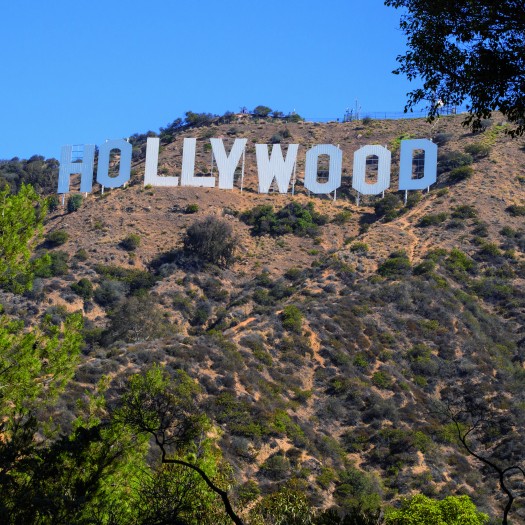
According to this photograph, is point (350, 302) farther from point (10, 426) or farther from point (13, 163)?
point (13, 163)

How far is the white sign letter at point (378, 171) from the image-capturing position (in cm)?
6994

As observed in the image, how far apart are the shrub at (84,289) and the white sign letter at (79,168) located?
1155 cm

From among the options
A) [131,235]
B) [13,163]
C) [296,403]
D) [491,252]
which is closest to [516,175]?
[491,252]

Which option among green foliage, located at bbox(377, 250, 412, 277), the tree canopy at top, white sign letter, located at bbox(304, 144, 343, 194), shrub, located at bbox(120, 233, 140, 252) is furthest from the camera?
white sign letter, located at bbox(304, 144, 343, 194)

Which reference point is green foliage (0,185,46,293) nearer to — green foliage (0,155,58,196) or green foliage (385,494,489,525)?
green foliage (385,494,489,525)

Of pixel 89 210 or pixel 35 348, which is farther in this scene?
pixel 89 210

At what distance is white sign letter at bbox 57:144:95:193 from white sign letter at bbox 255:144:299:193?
481 inches

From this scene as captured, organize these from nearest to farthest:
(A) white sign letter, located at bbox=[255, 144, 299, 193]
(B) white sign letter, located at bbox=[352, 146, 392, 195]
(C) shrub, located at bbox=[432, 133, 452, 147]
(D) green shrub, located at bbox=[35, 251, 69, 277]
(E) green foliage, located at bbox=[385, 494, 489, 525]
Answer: (E) green foliage, located at bbox=[385, 494, 489, 525]
(D) green shrub, located at bbox=[35, 251, 69, 277]
(B) white sign letter, located at bbox=[352, 146, 392, 195]
(A) white sign letter, located at bbox=[255, 144, 299, 193]
(C) shrub, located at bbox=[432, 133, 452, 147]

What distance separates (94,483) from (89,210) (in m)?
60.3

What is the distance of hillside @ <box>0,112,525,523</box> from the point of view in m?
44.6

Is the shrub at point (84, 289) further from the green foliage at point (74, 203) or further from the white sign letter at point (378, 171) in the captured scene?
the white sign letter at point (378, 171)

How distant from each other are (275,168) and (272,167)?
255mm

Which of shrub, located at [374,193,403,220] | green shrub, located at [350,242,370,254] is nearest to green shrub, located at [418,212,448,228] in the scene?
shrub, located at [374,193,403,220]

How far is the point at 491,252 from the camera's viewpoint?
62.9 m
